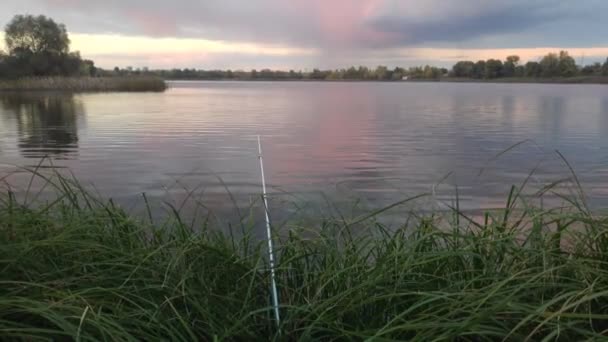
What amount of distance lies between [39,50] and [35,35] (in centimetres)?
286

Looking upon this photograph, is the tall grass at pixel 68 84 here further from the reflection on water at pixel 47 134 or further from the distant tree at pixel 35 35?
the reflection on water at pixel 47 134

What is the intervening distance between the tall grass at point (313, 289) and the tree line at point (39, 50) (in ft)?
234

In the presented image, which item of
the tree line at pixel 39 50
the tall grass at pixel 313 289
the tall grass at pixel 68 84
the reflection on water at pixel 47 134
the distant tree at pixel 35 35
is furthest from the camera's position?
the distant tree at pixel 35 35

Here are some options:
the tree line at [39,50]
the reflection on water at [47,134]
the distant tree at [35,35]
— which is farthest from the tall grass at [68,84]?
the reflection on water at [47,134]

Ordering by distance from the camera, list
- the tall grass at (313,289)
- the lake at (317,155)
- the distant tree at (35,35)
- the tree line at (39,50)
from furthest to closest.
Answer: the distant tree at (35,35) < the tree line at (39,50) < the lake at (317,155) < the tall grass at (313,289)

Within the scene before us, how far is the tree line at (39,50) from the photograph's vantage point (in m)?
64.4

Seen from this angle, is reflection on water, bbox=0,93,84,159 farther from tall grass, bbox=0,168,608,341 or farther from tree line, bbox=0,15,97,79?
tree line, bbox=0,15,97,79

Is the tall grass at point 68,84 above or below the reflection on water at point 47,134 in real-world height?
above

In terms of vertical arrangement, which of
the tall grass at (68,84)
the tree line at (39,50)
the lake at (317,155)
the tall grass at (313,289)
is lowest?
the lake at (317,155)

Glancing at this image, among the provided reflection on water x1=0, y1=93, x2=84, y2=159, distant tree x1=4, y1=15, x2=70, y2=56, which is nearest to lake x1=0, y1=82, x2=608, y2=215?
reflection on water x1=0, y1=93, x2=84, y2=159

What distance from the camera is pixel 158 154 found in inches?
511

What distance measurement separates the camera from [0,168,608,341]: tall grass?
173cm

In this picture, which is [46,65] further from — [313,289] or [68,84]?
[313,289]

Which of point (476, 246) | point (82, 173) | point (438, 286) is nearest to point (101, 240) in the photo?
point (438, 286)
